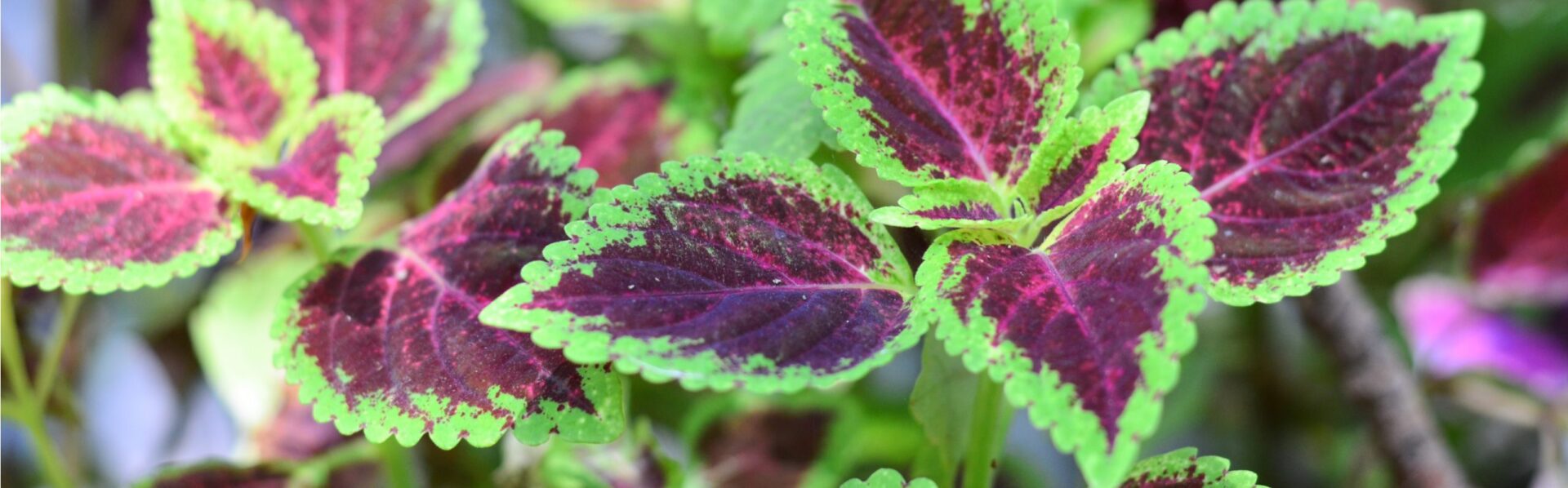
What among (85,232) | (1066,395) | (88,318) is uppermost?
(88,318)

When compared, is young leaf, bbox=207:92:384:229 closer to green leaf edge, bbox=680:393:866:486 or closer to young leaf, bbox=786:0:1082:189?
young leaf, bbox=786:0:1082:189

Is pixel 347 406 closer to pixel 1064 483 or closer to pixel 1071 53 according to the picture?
pixel 1071 53

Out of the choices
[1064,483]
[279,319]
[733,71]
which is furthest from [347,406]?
[1064,483]

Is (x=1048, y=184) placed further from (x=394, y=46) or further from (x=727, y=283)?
(x=394, y=46)

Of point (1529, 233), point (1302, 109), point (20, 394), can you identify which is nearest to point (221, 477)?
point (20, 394)

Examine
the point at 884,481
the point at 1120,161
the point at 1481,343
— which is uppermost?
the point at 1481,343

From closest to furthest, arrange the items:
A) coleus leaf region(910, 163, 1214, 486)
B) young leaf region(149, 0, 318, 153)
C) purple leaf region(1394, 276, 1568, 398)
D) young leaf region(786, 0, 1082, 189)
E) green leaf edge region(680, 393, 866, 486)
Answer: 1. coleus leaf region(910, 163, 1214, 486)
2. young leaf region(786, 0, 1082, 189)
3. young leaf region(149, 0, 318, 153)
4. green leaf edge region(680, 393, 866, 486)
5. purple leaf region(1394, 276, 1568, 398)

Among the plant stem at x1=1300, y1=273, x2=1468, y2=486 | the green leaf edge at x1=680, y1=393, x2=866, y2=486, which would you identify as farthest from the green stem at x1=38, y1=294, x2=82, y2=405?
the plant stem at x1=1300, y1=273, x2=1468, y2=486
